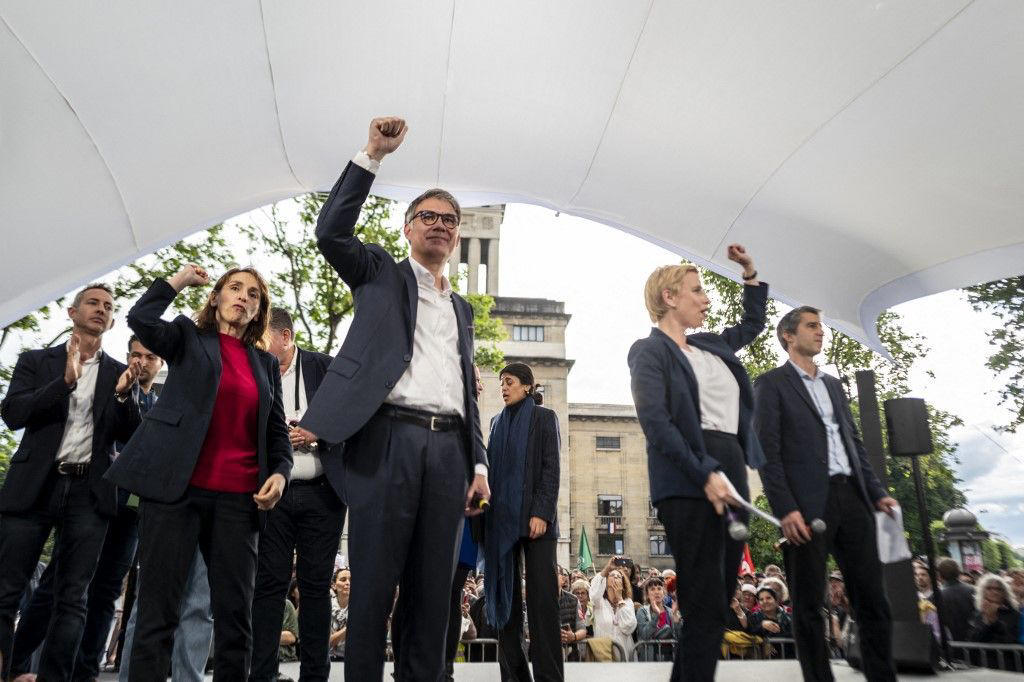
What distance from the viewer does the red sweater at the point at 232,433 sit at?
9.87 feet

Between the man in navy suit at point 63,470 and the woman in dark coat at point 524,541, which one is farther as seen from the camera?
the woman in dark coat at point 524,541

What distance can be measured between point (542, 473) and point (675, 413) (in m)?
1.56

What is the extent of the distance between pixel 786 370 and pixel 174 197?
14.5ft

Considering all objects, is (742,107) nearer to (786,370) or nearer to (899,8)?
(899,8)

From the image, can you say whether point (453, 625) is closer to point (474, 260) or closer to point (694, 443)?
point (694, 443)

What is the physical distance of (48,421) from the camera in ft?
13.1

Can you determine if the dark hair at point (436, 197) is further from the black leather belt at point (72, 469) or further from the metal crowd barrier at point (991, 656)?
the metal crowd barrier at point (991, 656)

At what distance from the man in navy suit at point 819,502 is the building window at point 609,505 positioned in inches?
2196

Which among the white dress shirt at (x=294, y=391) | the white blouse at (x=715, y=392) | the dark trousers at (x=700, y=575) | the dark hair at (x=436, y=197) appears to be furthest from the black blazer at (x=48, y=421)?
the white blouse at (x=715, y=392)

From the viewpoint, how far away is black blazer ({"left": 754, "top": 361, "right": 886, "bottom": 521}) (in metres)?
3.86

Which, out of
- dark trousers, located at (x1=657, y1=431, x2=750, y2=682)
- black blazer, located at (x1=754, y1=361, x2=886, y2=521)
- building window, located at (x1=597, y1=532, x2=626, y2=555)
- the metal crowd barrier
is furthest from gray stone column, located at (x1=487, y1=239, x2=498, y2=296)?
dark trousers, located at (x1=657, y1=431, x2=750, y2=682)

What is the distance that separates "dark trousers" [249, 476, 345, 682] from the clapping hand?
207 centimetres

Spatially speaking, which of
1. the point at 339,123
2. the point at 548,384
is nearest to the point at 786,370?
the point at 339,123

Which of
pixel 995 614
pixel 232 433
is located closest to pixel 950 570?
pixel 995 614
